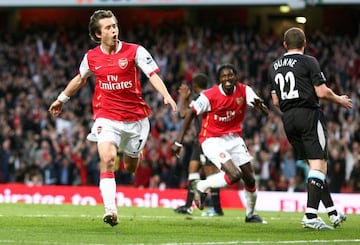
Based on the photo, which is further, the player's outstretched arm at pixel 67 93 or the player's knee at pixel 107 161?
the player's outstretched arm at pixel 67 93

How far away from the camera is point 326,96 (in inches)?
483

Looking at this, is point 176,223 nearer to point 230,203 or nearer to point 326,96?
point 326,96

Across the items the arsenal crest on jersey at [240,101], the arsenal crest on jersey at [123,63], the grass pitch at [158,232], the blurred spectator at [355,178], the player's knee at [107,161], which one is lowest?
the grass pitch at [158,232]

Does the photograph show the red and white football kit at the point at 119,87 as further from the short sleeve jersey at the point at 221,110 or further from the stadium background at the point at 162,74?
the stadium background at the point at 162,74

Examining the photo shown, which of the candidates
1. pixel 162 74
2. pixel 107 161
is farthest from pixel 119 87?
pixel 162 74

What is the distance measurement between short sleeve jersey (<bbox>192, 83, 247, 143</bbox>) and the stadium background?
934 centimetres

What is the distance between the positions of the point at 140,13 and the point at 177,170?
14.2 meters

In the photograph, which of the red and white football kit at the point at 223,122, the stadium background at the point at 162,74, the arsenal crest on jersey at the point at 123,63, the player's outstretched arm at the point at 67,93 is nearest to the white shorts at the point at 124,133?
the player's outstretched arm at the point at 67,93

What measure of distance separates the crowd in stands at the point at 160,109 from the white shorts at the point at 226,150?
9.40m

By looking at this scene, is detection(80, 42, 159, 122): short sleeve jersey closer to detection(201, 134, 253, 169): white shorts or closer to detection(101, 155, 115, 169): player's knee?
detection(101, 155, 115, 169): player's knee

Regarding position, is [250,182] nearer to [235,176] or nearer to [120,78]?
[235,176]

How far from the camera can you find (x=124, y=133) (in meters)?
12.9

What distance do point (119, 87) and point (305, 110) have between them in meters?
2.37

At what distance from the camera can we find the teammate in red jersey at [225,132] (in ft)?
48.6
